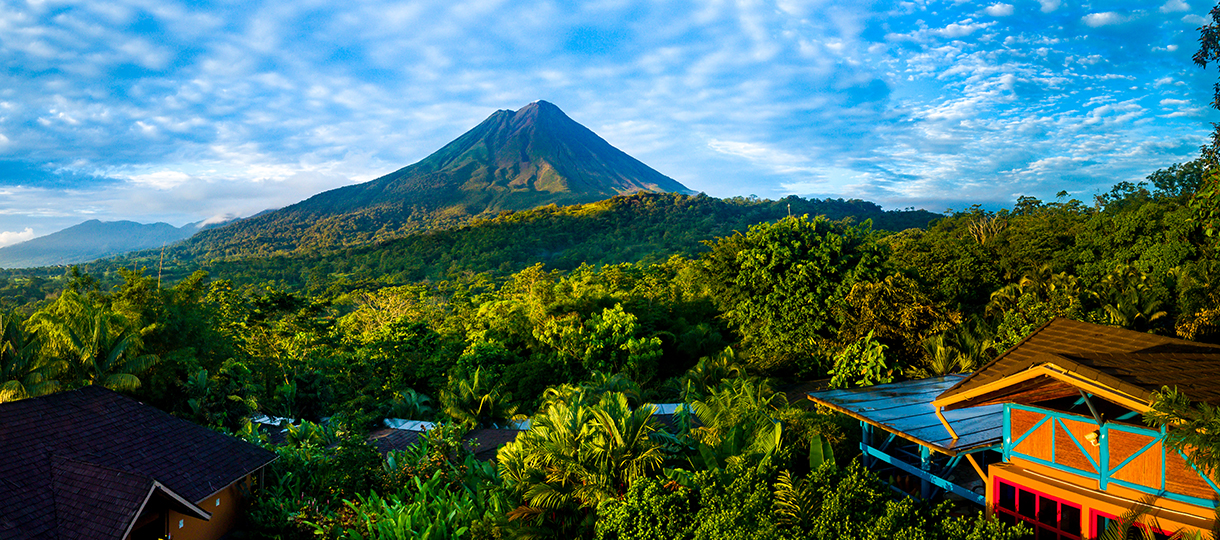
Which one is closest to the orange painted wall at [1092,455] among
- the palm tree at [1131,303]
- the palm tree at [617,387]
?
the palm tree at [617,387]

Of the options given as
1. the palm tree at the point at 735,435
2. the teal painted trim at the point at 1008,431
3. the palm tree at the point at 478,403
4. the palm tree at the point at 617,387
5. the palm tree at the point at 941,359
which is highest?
the teal painted trim at the point at 1008,431

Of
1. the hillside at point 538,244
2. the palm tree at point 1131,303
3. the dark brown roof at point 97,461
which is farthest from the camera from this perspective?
the hillside at point 538,244

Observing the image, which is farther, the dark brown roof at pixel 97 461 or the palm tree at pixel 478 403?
the palm tree at pixel 478 403

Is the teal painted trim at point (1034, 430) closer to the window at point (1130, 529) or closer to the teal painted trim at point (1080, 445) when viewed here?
the teal painted trim at point (1080, 445)

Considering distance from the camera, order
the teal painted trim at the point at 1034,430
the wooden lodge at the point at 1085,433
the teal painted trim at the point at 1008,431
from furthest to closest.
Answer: the teal painted trim at the point at 1008,431
the teal painted trim at the point at 1034,430
the wooden lodge at the point at 1085,433

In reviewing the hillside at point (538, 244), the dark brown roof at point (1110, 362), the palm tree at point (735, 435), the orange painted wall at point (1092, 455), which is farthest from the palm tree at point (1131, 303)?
the hillside at point (538, 244)

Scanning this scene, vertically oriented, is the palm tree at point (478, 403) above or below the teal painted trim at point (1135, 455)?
below

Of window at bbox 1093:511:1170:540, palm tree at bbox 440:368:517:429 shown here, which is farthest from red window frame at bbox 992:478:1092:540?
palm tree at bbox 440:368:517:429
